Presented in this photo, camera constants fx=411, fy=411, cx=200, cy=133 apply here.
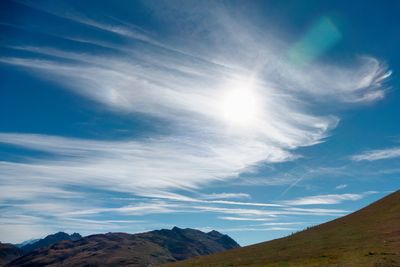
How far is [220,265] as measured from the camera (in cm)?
6894

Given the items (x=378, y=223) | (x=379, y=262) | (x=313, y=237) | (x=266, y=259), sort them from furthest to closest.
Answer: (x=313, y=237)
(x=378, y=223)
(x=266, y=259)
(x=379, y=262)

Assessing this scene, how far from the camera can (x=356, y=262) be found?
47.0m

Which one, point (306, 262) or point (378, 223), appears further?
point (378, 223)

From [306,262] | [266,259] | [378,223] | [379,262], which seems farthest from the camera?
[378,223]

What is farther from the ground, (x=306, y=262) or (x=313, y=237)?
(x=313, y=237)

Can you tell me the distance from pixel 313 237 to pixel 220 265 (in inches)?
994

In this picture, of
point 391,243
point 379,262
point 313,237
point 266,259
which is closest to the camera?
point 379,262

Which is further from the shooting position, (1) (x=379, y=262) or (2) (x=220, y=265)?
(2) (x=220, y=265)

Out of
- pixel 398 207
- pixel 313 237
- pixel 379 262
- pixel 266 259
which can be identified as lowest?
pixel 379 262

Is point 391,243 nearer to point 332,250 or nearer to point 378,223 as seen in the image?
point 332,250

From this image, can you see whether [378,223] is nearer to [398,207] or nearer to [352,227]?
[352,227]

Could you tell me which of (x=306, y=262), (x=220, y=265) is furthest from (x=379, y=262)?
(x=220, y=265)

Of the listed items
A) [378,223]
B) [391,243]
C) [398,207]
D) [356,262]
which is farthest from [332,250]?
[398,207]

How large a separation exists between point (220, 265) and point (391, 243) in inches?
1056
